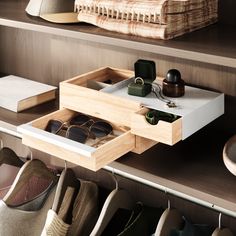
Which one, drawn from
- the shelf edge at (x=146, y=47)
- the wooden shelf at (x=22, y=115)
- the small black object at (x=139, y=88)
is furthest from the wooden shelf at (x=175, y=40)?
the wooden shelf at (x=22, y=115)

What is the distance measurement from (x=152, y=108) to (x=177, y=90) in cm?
8

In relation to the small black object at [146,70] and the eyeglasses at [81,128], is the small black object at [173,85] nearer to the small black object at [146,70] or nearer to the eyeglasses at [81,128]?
the small black object at [146,70]

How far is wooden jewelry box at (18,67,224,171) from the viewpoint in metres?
1.18

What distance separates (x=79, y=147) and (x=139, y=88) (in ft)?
0.71

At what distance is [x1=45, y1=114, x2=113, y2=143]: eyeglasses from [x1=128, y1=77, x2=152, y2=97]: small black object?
106mm

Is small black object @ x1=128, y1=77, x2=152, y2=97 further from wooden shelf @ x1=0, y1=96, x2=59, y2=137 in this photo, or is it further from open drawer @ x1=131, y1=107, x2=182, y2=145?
wooden shelf @ x1=0, y1=96, x2=59, y2=137

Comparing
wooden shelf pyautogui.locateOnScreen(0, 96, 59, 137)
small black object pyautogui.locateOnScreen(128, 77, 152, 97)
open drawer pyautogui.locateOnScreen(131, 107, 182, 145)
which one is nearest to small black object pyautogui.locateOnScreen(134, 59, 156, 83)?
small black object pyautogui.locateOnScreen(128, 77, 152, 97)

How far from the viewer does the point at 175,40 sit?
119cm

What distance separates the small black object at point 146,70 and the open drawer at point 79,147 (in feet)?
0.42

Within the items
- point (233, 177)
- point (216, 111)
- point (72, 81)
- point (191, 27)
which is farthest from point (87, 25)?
point (233, 177)

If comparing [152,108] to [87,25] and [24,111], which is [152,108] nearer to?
[87,25]

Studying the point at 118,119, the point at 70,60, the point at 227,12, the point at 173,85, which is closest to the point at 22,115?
the point at 70,60

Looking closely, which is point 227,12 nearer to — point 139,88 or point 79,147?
point 139,88

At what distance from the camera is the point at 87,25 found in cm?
136
